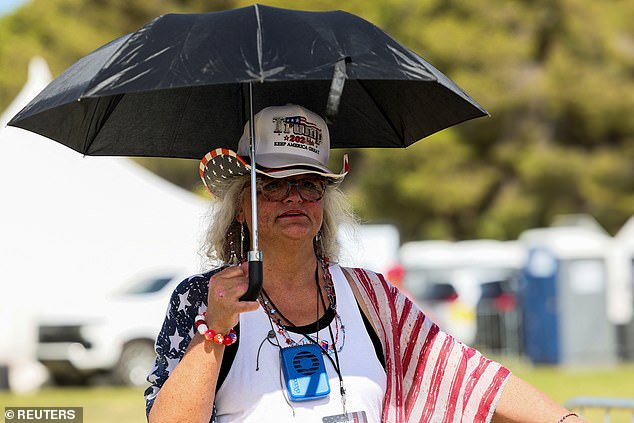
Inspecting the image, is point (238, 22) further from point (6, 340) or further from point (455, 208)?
point (455, 208)

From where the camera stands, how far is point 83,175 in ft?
55.3

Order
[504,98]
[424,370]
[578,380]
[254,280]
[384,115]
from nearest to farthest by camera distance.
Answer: [254,280] < [424,370] < [384,115] < [578,380] < [504,98]

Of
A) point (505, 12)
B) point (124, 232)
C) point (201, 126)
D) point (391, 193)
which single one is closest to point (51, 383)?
point (124, 232)

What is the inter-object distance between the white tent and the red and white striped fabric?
12984 mm

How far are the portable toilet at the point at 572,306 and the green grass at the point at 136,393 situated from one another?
602 mm

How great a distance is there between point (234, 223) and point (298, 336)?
0.42 metres

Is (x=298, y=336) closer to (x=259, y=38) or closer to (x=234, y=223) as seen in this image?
(x=234, y=223)

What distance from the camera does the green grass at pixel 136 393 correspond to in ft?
42.6

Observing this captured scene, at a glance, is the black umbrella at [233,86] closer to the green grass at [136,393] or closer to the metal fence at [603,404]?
the metal fence at [603,404]

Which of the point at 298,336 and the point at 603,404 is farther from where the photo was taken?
the point at 603,404

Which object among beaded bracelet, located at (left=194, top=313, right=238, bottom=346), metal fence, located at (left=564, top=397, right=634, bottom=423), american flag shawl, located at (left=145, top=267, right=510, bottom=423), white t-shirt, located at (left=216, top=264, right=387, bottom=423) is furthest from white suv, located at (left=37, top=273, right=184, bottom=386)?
beaded bracelet, located at (left=194, top=313, right=238, bottom=346)

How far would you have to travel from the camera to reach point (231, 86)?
3686 millimetres

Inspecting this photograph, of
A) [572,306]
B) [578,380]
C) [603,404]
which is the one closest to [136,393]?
[578,380]

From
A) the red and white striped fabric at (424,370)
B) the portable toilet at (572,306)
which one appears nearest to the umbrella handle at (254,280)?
the red and white striped fabric at (424,370)
